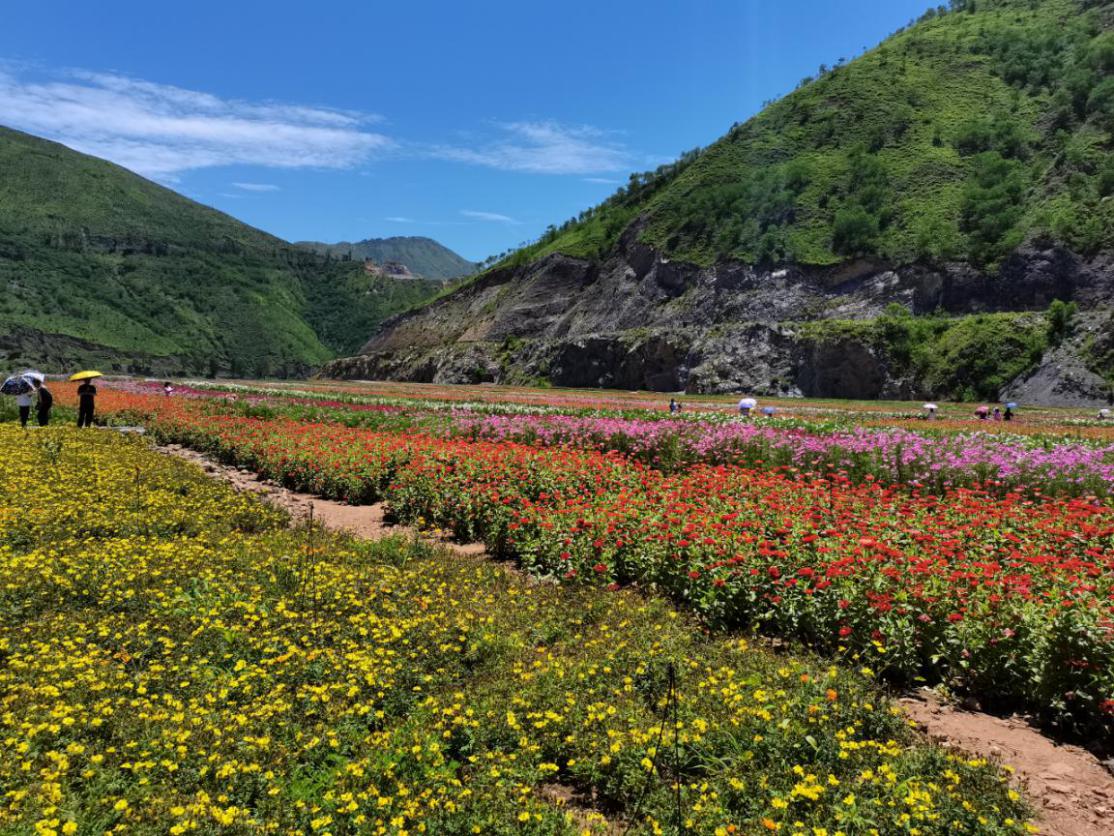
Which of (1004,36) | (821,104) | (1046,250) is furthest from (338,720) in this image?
(1004,36)

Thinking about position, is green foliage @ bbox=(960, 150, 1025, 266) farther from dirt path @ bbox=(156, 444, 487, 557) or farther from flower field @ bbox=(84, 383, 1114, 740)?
dirt path @ bbox=(156, 444, 487, 557)

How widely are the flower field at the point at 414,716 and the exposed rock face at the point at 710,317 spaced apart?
52.8m

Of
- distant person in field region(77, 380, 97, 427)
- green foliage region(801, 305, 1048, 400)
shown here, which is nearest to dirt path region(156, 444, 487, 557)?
distant person in field region(77, 380, 97, 427)

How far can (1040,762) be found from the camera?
460 cm

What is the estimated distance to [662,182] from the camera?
129 meters

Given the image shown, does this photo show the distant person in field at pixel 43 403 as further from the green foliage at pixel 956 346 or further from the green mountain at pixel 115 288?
the green mountain at pixel 115 288

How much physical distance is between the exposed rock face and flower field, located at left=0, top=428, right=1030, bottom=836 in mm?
52826

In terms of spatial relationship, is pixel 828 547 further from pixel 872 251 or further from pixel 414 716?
pixel 872 251

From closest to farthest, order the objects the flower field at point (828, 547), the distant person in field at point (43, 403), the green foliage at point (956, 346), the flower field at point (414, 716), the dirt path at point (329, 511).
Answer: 1. the flower field at point (414, 716)
2. the flower field at point (828, 547)
3. the dirt path at point (329, 511)
4. the distant person in field at point (43, 403)
5. the green foliage at point (956, 346)

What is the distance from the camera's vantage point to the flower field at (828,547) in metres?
5.30

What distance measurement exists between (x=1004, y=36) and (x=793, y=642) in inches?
5132

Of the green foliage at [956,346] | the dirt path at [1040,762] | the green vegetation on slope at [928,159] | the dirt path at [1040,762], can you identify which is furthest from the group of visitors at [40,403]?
the green vegetation on slope at [928,159]

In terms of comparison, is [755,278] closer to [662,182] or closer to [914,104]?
[914,104]

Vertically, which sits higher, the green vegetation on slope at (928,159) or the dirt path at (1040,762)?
the green vegetation on slope at (928,159)
